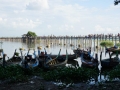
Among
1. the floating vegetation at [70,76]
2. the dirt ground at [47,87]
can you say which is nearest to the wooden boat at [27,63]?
the floating vegetation at [70,76]

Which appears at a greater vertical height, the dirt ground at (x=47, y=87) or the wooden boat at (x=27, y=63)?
the wooden boat at (x=27, y=63)

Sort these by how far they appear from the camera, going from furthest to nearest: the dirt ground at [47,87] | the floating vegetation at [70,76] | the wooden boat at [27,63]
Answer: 1. the wooden boat at [27,63]
2. the floating vegetation at [70,76]
3. the dirt ground at [47,87]

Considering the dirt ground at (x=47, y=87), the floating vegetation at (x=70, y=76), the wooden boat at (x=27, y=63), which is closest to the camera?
the dirt ground at (x=47, y=87)

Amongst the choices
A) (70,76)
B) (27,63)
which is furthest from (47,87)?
(27,63)

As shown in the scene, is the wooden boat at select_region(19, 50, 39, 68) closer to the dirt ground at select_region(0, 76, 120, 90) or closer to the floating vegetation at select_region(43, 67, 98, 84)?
the floating vegetation at select_region(43, 67, 98, 84)

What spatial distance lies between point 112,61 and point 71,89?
1080cm

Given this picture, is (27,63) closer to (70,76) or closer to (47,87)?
(70,76)

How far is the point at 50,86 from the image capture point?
11688 millimetres

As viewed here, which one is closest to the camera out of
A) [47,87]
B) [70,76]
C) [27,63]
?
[47,87]

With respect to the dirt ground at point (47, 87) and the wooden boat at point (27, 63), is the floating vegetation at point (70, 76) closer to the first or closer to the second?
the dirt ground at point (47, 87)

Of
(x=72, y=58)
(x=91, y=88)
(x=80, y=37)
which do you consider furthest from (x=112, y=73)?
(x=80, y=37)

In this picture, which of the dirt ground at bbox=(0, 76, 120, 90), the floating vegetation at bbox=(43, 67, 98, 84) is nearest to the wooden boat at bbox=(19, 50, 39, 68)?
the floating vegetation at bbox=(43, 67, 98, 84)

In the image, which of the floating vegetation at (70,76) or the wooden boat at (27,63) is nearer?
the floating vegetation at (70,76)

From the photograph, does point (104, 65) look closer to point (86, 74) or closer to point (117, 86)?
point (86, 74)
